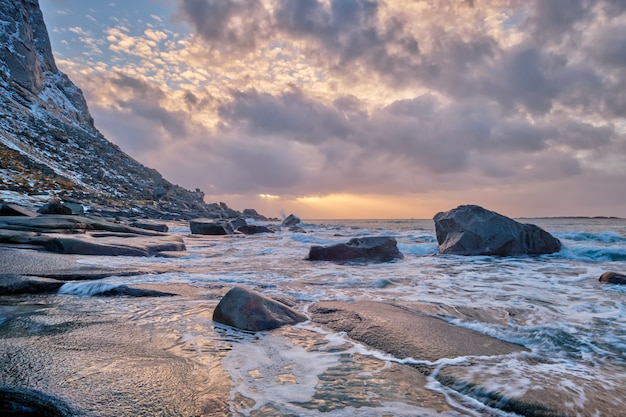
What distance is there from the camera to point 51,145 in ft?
185

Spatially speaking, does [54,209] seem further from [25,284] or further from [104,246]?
[25,284]

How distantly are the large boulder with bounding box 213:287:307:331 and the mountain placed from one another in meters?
35.3

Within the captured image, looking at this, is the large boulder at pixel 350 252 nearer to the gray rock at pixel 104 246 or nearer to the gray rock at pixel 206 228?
the gray rock at pixel 104 246

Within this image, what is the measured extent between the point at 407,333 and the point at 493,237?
39.8ft

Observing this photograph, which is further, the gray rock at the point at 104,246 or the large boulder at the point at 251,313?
the gray rock at the point at 104,246

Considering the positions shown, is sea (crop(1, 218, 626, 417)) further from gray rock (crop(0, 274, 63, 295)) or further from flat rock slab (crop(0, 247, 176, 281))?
flat rock slab (crop(0, 247, 176, 281))

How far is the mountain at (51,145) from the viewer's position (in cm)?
4216

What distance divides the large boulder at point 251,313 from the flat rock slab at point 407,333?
0.47 m

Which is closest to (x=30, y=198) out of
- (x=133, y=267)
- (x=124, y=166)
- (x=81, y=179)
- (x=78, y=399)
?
(x=81, y=179)

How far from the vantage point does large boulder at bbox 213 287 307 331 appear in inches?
166

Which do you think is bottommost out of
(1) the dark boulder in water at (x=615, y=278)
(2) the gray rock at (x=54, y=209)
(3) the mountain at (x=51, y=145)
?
(1) the dark boulder in water at (x=615, y=278)

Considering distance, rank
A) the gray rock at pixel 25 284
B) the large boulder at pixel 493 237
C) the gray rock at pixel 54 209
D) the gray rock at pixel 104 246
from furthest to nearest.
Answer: the gray rock at pixel 54 209 < the large boulder at pixel 493 237 < the gray rock at pixel 104 246 < the gray rock at pixel 25 284

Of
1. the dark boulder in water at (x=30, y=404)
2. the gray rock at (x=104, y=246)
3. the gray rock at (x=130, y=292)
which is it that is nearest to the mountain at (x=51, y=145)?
the gray rock at (x=104, y=246)

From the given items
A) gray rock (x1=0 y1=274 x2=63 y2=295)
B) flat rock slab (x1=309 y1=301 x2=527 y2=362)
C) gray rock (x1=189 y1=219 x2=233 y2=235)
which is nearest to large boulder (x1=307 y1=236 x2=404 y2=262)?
flat rock slab (x1=309 y1=301 x2=527 y2=362)
